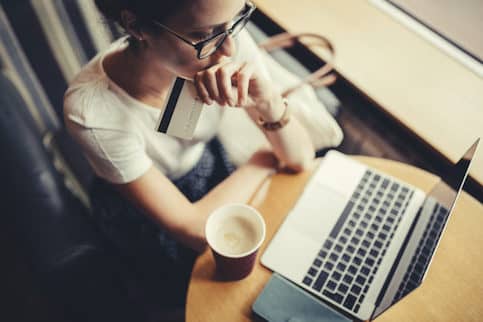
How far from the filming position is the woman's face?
0.74 m

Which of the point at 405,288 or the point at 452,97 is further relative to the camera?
the point at 452,97

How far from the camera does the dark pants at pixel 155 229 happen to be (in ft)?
4.11

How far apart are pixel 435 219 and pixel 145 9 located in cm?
74

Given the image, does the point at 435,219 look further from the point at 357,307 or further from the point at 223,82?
the point at 223,82

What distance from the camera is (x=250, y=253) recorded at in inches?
31.4

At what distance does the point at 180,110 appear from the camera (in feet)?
2.78

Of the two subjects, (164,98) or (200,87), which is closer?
(200,87)

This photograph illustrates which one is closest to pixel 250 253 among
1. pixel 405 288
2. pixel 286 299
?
pixel 286 299

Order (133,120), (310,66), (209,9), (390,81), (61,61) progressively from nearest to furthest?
(209,9)
(133,120)
(390,81)
(310,66)
(61,61)

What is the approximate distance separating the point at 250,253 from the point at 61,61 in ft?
4.00

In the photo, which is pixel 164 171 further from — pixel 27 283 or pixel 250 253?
pixel 27 283

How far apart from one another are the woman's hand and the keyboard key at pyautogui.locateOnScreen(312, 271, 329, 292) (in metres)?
0.43

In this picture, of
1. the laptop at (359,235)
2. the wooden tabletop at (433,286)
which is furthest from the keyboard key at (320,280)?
the wooden tabletop at (433,286)

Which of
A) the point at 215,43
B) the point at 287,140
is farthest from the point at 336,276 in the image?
the point at 215,43
